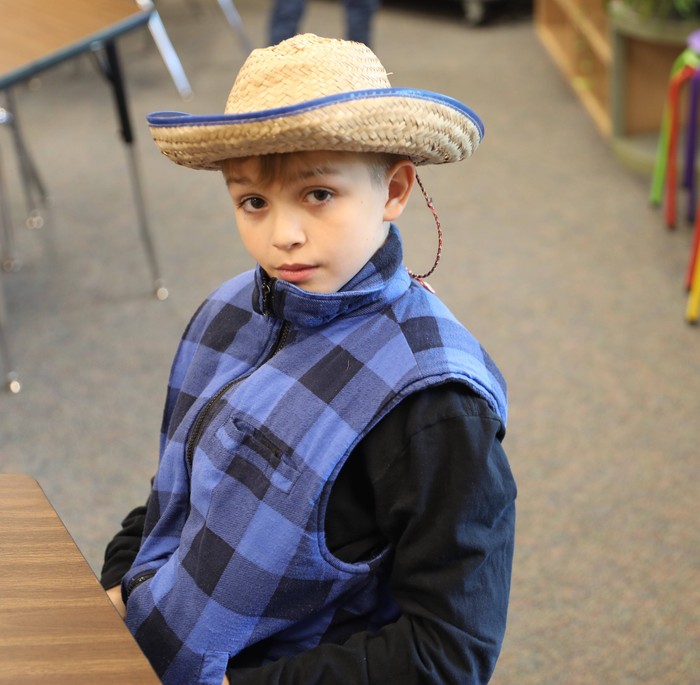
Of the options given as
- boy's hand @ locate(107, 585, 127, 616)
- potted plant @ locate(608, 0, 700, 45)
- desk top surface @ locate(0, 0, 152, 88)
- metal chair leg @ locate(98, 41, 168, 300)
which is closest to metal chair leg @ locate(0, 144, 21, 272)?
metal chair leg @ locate(98, 41, 168, 300)

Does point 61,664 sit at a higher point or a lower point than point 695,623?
higher

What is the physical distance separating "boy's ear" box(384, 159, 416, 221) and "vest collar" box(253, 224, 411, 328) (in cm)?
3

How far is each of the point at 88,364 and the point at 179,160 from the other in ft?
5.57

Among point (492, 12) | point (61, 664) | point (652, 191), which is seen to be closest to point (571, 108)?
point (652, 191)

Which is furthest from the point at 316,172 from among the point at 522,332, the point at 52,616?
the point at 522,332

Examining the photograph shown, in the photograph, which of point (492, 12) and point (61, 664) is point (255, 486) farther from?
point (492, 12)

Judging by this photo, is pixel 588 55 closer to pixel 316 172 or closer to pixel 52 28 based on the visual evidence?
pixel 52 28

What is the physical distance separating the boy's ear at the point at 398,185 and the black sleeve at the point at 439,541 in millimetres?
169

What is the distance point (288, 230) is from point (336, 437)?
17 cm

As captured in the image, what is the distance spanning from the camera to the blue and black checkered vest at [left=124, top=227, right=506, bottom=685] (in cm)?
89

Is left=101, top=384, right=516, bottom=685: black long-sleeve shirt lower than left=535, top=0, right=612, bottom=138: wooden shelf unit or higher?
higher

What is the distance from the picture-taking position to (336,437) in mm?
882

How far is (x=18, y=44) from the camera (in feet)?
7.16

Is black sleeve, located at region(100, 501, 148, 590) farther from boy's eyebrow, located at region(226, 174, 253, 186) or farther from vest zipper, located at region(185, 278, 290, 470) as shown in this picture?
boy's eyebrow, located at region(226, 174, 253, 186)
